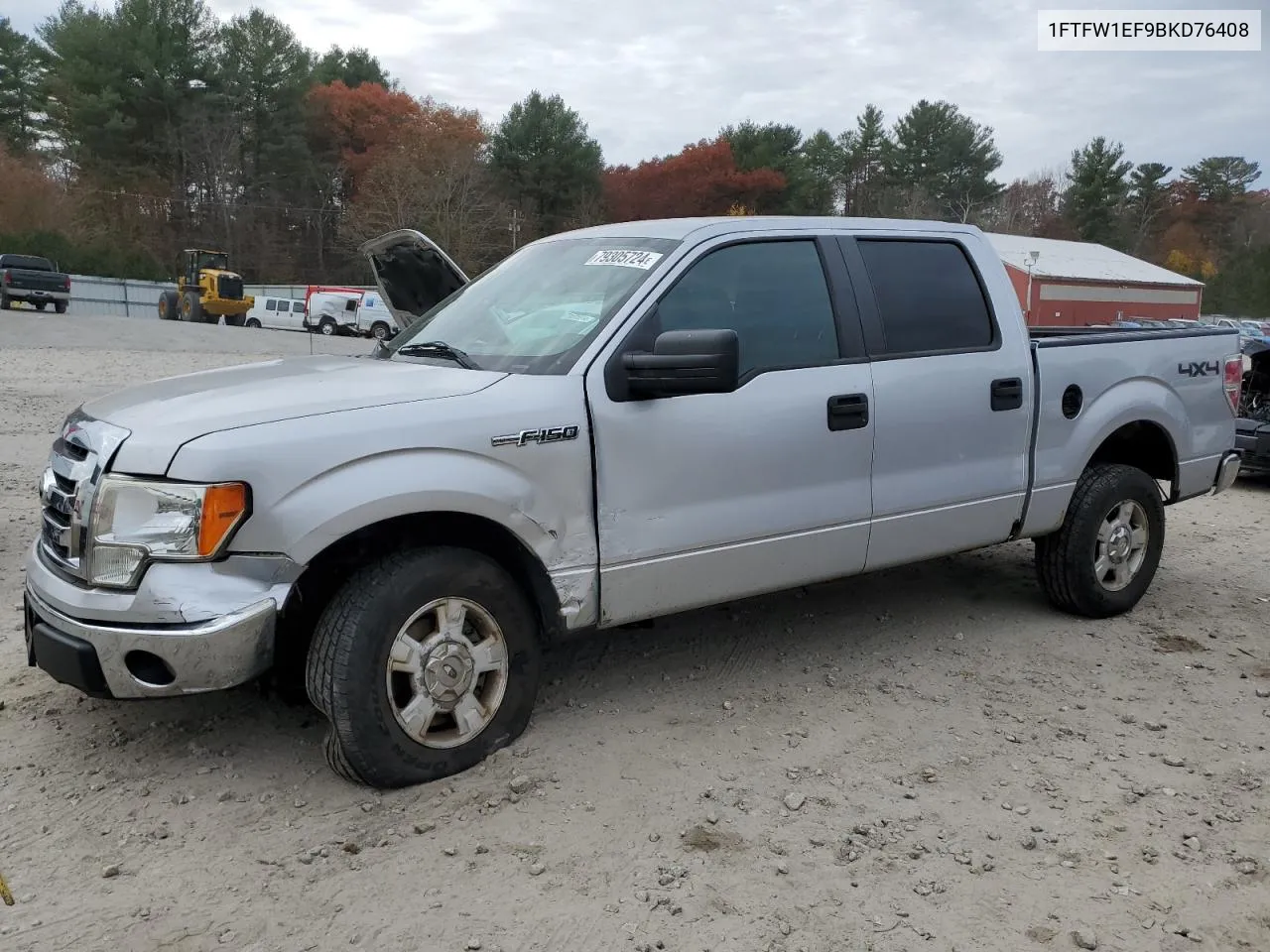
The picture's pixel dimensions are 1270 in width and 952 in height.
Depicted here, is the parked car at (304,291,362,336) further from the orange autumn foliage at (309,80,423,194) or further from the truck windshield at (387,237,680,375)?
the truck windshield at (387,237,680,375)

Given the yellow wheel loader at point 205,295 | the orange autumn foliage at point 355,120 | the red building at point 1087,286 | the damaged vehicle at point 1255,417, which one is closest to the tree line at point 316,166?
the orange autumn foliage at point 355,120

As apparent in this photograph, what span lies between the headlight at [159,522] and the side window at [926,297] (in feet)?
8.92

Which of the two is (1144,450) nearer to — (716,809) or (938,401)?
(938,401)

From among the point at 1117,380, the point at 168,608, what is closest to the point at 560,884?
the point at 168,608

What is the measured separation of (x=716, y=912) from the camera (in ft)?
9.57

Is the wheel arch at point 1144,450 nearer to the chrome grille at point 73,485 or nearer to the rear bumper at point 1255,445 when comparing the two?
the chrome grille at point 73,485

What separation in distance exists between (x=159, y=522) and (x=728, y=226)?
2.36 metres

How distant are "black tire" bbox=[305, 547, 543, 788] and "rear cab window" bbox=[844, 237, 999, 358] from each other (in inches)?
78.1

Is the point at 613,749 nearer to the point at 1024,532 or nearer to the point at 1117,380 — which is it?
the point at 1024,532

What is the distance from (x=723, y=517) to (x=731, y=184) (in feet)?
217

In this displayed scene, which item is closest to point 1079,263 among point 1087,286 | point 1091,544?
point 1087,286

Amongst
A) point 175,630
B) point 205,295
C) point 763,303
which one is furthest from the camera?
point 205,295

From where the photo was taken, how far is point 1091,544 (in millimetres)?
5340

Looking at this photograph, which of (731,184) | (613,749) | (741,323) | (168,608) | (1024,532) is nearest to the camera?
(168,608)
